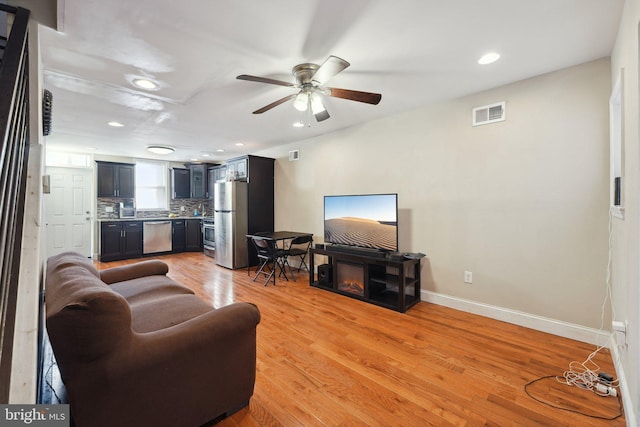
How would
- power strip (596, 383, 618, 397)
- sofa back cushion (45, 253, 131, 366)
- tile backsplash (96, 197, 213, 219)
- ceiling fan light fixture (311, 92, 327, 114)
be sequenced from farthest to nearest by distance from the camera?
tile backsplash (96, 197, 213, 219) → ceiling fan light fixture (311, 92, 327, 114) → power strip (596, 383, 618, 397) → sofa back cushion (45, 253, 131, 366)

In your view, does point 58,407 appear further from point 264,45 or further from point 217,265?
point 217,265

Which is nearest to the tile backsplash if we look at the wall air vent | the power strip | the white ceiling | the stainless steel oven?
the stainless steel oven

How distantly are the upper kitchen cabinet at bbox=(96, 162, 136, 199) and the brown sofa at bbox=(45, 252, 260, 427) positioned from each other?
18.3 feet

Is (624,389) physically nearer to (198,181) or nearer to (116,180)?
(198,181)

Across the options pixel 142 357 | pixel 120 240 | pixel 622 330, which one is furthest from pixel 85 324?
pixel 120 240

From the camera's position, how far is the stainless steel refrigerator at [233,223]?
209 inches

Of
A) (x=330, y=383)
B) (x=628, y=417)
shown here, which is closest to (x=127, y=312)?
(x=330, y=383)

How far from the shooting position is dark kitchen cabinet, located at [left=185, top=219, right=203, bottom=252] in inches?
287

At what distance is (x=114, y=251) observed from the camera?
618 cm

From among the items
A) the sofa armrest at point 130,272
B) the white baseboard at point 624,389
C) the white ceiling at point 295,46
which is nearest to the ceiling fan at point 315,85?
the white ceiling at point 295,46

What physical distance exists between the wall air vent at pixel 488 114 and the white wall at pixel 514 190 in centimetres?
6

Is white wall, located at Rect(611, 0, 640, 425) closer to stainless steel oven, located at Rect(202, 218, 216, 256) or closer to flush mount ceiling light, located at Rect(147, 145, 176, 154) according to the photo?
stainless steel oven, located at Rect(202, 218, 216, 256)

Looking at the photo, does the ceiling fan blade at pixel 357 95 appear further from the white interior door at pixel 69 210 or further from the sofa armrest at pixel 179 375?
the white interior door at pixel 69 210

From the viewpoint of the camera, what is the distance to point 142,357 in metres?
1.29
